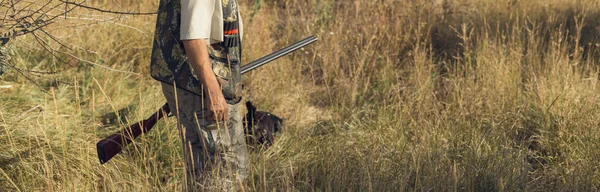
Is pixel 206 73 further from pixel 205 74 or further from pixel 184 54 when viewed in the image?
pixel 184 54

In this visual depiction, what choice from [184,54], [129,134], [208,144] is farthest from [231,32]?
[129,134]

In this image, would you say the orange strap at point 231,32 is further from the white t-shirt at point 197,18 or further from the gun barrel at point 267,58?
the gun barrel at point 267,58

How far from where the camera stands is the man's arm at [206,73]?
2.89m

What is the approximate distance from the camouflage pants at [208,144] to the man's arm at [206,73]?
7 centimetres

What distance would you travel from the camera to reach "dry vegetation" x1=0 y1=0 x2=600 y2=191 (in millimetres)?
3695

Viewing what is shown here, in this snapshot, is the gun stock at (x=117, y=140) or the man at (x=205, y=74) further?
the gun stock at (x=117, y=140)

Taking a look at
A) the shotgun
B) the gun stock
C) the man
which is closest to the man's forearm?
the man

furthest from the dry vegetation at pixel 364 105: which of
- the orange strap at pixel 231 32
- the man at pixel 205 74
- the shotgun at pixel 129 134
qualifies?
the orange strap at pixel 231 32

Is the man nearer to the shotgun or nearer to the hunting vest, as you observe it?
the hunting vest

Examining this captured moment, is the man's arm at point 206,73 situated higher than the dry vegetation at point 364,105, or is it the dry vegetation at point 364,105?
the man's arm at point 206,73

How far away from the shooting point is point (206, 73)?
2936 mm

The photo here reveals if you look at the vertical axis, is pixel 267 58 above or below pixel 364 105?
above

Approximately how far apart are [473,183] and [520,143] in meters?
1.00

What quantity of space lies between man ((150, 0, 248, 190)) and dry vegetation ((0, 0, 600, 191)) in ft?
0.60
